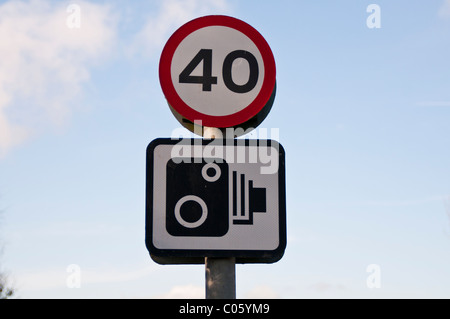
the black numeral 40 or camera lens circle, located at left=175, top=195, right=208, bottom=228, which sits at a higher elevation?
the black numeral 40

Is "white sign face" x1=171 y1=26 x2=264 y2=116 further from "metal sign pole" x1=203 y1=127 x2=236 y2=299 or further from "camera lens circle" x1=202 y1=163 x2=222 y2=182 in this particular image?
"metal sign pole" x1=203 y1=127 x2=236 y2=299

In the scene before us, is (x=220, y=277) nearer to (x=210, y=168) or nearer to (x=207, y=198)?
(x=207, y=198)

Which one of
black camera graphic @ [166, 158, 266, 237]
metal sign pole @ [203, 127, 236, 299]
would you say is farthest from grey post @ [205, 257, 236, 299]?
black camera graphic @ [166, 158, 266, 237]

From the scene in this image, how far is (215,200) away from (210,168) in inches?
5.8

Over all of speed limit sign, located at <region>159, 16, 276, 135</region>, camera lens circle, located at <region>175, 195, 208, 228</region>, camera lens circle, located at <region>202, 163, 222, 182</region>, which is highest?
speed limit sign, located at <region>159, 16, 276, 135</region>

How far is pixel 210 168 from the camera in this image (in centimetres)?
289

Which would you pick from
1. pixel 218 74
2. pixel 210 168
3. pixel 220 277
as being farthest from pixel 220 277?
pixel 218 74

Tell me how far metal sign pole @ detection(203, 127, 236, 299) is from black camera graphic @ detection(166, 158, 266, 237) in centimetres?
12

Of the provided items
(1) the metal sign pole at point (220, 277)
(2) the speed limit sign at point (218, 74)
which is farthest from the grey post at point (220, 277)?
(2) the speed limit sign at point (218, 74)

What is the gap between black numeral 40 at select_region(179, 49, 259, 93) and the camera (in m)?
3.02

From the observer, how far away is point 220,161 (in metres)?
2.91
